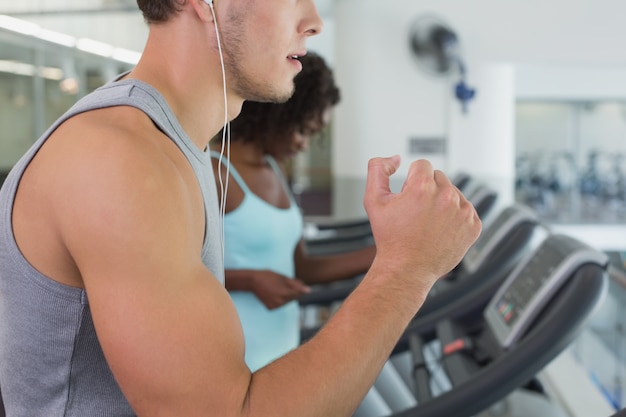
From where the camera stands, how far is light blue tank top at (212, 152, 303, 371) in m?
1.63

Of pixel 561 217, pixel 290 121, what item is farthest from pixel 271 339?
pixel 561 217

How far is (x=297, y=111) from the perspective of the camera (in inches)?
75.1

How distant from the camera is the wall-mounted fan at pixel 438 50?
5344 mm

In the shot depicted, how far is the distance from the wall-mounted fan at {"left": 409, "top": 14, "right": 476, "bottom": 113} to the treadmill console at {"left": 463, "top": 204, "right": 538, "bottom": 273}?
3.20 meters

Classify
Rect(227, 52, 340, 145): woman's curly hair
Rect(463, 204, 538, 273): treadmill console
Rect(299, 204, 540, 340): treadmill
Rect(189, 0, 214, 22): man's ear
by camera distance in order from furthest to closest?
Answer: Rect(463, 204, 538, 273): treadmill console, Rect(299, 204, 540, 340): treadmill, Rect(227, 52, 340, 145): woman's curly hair, Rect(189, 0, 214, 22): man's ear

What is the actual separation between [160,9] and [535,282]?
3.30ft

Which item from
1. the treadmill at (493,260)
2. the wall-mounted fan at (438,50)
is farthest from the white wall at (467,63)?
the treadmill at (493,260)

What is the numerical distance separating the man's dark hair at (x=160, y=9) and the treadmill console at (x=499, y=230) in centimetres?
147

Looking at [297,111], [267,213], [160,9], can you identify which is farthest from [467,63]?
[160,9]

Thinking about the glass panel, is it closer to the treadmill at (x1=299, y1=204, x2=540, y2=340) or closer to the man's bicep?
the treadmill at (x1=299, y1=204, x2=540, y2=340)

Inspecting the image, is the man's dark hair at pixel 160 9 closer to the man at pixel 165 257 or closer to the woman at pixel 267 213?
the man at pixel 165 257

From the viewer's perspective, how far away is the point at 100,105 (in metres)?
0.75

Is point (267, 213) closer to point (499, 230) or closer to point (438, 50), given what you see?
point (499, 230)

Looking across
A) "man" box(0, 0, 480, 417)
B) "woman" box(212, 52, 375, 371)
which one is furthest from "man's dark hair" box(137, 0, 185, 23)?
"woman" box(212, 52, 375, 371)
